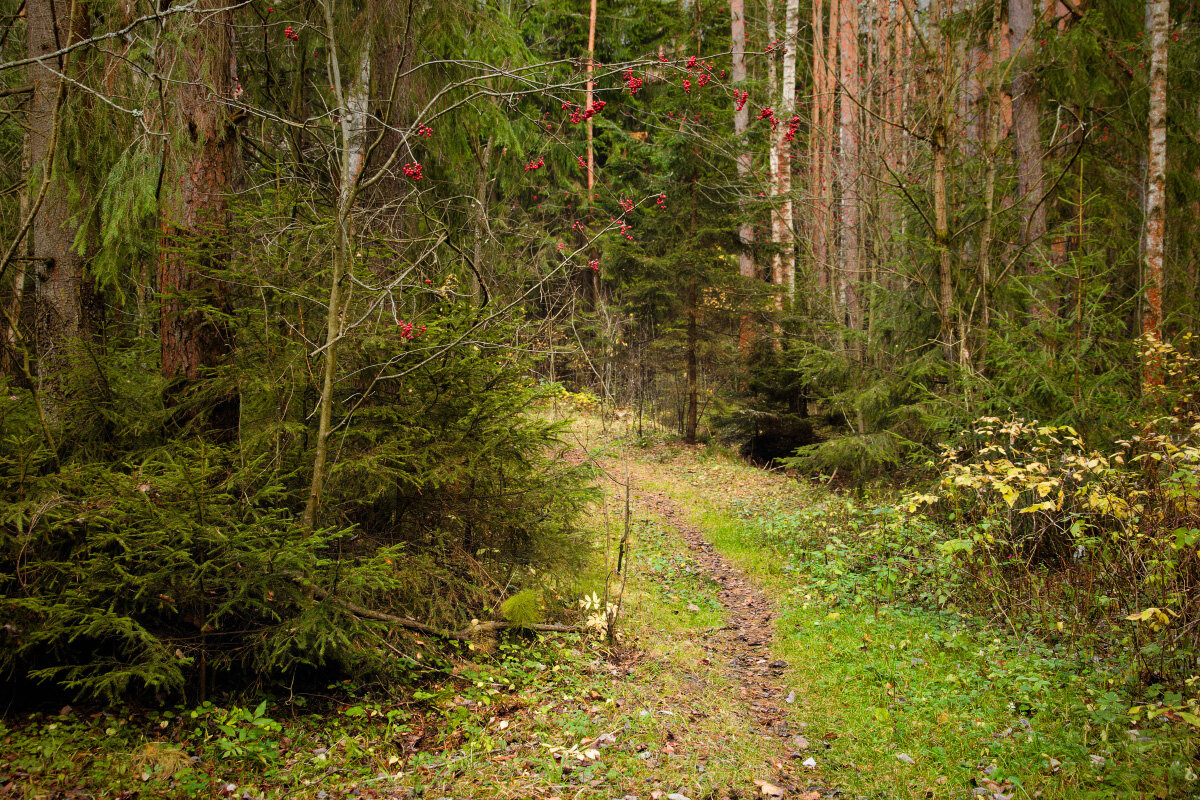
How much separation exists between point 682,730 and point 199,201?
471cm

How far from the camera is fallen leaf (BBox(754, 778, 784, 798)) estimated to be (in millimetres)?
3422

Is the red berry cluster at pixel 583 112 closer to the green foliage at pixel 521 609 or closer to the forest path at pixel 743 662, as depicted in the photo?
the forest path at pixel 743 662

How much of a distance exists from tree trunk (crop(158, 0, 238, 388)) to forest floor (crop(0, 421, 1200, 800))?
2239mm

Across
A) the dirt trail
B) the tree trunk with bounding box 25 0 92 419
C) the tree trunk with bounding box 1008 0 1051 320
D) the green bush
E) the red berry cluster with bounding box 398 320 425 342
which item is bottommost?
the dirt trail

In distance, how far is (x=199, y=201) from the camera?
4324 millimetres

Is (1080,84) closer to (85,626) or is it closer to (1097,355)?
(1097,355)

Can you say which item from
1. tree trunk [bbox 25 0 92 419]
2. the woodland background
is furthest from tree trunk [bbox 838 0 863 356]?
tree trunk [bbox 25 0 92 419]

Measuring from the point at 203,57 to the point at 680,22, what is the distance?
1803 cm

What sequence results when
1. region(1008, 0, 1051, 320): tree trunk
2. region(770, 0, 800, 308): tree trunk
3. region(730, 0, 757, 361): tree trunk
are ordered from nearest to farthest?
region(1008, 0, 1051, 320): tree trunk < region(730, 0, 757, 361): tree trunk < region(770, 0, 800, 308): tree trunk

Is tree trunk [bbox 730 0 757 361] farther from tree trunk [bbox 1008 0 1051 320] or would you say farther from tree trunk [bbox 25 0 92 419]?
tree trunk [bbox 25 0 92 419]

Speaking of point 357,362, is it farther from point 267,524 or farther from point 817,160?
point 817,160

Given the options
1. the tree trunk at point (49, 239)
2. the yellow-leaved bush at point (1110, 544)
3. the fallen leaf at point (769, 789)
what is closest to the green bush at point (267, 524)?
the tree trunk at point (49, 239)

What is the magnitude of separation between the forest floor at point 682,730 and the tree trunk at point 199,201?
2239 millimetres

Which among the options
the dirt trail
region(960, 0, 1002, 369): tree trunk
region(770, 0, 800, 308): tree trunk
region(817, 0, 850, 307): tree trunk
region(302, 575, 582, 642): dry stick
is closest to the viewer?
region(302, 575, 582, 642): dry stick
